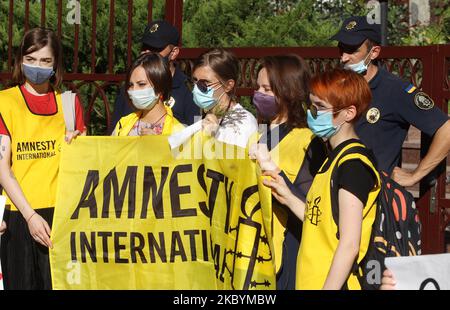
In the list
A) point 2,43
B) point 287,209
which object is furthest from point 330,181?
point 2,43

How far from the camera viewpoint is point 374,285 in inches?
175

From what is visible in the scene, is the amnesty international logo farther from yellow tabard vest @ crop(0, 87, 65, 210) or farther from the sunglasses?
yellow tabard vest @ crop(0, 87, 65, 210)

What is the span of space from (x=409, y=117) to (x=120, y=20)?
4746mm

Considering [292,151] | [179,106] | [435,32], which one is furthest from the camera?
[435,32]

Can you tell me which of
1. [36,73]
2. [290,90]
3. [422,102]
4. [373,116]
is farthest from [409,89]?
[36,73]

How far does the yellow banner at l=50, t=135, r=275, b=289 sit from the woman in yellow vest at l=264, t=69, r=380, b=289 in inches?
18.3

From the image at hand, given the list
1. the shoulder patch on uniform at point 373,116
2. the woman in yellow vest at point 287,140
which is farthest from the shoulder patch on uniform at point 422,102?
the woman in yellow vest at point 287,140

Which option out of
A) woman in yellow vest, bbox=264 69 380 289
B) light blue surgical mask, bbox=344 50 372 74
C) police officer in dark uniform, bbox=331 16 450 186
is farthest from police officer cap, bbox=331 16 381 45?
woman in yellow vest, bbox=264 69 380 289

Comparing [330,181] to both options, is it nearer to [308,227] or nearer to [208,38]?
[308,227]

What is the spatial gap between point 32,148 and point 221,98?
3.33 ft

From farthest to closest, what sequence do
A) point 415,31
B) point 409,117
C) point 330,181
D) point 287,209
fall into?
point 415,31
point 409,117
point 287,209
point 330,181

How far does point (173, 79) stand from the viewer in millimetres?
6375

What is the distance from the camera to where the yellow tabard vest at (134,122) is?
5512 millimetres

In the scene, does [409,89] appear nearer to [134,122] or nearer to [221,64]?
[221,64]
